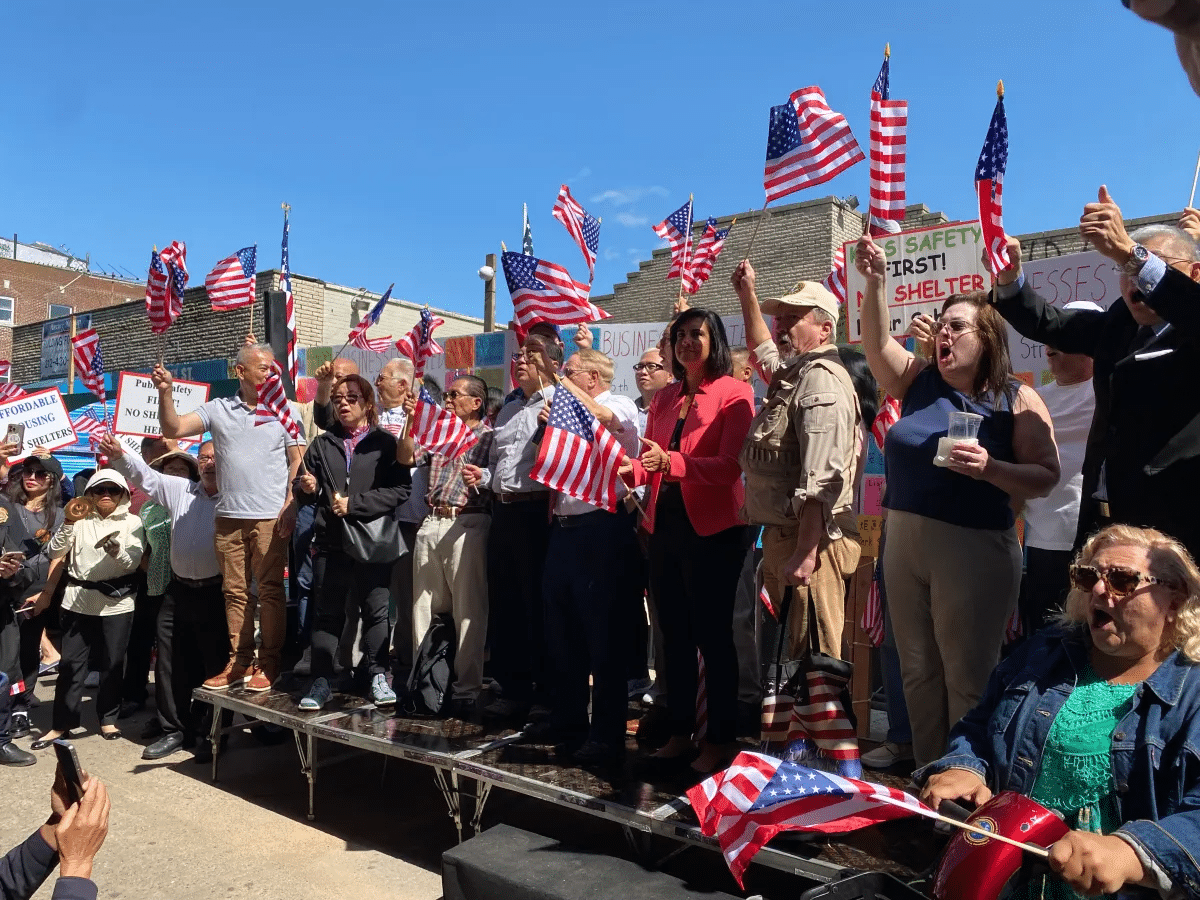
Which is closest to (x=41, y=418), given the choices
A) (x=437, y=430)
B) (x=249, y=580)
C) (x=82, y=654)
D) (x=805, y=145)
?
(x=82, y=654)

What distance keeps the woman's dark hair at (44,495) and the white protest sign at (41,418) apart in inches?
13.8

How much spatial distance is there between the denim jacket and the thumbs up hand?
116 cm

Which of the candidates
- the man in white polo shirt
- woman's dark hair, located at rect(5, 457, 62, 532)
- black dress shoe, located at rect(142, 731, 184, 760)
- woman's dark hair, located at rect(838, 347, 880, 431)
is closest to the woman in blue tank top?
woman's dark hair, located at rect(838, 347, 880, 431)

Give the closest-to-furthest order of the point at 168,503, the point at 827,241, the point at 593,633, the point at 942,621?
the point at 942,621
the point at 593,633
the point at 168,503
the point at 827,241

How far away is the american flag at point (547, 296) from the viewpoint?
6.41m

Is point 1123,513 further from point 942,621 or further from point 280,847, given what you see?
point 280,847

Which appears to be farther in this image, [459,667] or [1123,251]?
[459,667]

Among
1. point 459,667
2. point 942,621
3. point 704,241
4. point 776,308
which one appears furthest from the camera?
point 704,241

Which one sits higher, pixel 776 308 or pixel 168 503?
pixel 776 308

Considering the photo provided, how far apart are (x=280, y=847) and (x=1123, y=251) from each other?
4.48 m

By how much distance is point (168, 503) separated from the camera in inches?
265

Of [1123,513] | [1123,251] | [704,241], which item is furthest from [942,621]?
[704,241]

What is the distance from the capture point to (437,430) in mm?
5676

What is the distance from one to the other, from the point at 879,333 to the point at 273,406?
160 inches
